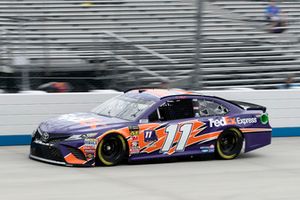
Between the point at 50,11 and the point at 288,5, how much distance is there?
8.16 metres

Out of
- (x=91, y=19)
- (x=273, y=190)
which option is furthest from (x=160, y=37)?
(x=273, y=190)

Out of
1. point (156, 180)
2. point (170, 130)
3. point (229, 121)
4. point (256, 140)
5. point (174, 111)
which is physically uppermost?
point (174, 111)

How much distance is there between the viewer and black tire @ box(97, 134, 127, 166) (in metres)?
10.3

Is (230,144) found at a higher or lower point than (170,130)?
lower

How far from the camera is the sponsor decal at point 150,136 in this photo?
34.7 ft

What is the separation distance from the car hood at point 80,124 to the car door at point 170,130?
1.49 feet

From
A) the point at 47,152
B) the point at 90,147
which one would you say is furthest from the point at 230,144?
the point at 47,152

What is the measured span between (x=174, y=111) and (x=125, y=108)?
855 millimetres

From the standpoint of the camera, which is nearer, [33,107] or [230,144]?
[230,144]

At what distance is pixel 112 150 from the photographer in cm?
1041

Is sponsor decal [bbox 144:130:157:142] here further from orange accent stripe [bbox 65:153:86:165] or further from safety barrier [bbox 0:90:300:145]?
safety barrier [bbox 0:90:300:145]

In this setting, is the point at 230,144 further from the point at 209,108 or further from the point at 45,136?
the point at 45,136

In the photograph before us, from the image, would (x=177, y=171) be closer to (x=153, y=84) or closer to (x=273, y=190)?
(x=273, y=190)

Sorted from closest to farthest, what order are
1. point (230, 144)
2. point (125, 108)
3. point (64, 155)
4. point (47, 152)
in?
point (64, 155) < point (47, 152) < point (125, 108) < point (230, 144)
